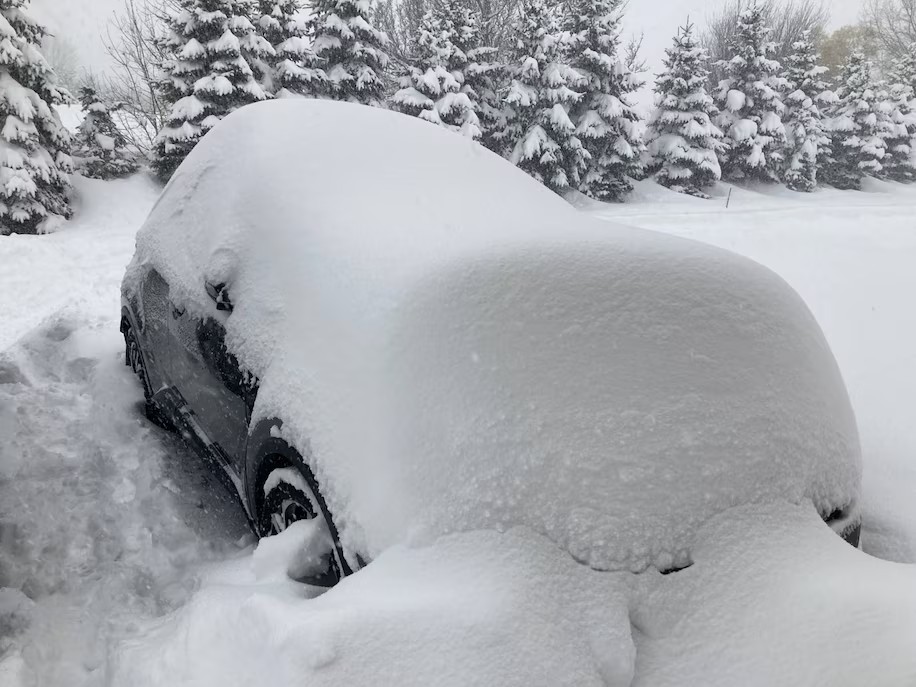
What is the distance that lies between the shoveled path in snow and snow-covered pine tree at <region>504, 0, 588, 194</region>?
15.1m

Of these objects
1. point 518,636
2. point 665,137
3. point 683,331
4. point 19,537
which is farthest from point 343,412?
point 665,137

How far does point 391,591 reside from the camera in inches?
59.4

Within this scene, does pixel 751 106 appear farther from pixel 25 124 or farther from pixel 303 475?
pixel 303 475

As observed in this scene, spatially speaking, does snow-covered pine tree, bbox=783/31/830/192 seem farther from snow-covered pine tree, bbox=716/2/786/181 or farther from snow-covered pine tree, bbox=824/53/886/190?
snow-covered pine tree, bbox=824/53/886/190

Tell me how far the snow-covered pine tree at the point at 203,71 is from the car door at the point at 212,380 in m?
14.1

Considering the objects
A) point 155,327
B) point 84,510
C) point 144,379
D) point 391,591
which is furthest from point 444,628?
point 144,379

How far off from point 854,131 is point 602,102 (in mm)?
13066

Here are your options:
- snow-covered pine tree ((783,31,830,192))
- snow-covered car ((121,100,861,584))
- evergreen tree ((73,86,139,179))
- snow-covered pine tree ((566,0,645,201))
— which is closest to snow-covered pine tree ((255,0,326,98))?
evergreen tree ((73,86,139,179))

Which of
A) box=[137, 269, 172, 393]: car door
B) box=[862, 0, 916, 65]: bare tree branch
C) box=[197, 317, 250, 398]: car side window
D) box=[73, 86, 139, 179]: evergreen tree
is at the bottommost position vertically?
box=[73, 86, 139, 179]: evergreen tree

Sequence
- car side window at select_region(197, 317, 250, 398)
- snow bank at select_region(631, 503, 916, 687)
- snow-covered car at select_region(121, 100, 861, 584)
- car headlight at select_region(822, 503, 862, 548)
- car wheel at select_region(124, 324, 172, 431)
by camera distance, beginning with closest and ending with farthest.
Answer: snow bank at select_region(631, 503, 916, 687)
snow-covered car at select_region(121, 100, 861, 584)
car headlight at select_region(822, 503, 862, 548)
car side window at select_region(197, 317, 250, 398)
car wheel at select_region(124, 324, 172, 431)

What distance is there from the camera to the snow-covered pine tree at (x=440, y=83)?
1819cm

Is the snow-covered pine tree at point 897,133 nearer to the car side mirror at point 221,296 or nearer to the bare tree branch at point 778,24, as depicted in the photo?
the bare tree branch at point 778,24

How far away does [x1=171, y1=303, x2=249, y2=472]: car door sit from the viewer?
263cm

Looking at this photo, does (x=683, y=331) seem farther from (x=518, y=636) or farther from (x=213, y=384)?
(x=213, y=384)
